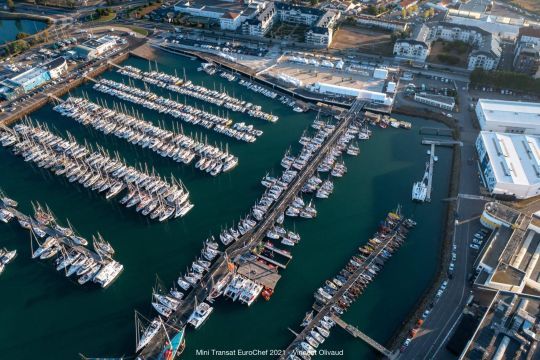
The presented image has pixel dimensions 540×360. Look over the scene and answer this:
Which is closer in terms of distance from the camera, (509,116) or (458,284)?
(458,284)

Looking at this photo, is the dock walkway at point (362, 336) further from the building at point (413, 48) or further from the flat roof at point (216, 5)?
the flat roof at point (216, 5)

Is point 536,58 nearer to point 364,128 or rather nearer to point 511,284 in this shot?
point 364,128

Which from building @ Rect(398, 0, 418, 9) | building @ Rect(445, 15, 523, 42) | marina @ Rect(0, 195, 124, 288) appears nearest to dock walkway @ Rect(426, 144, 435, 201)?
marina @ Rect(0, 195, 124, 288)

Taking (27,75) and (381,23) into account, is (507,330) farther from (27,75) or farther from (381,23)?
(27,75)

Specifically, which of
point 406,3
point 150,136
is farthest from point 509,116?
point 406,3

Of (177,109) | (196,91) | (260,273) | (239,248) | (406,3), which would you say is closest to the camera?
(260,273)

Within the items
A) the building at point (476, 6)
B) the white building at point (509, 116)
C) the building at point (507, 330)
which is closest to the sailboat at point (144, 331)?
the building at point (507, 330)
